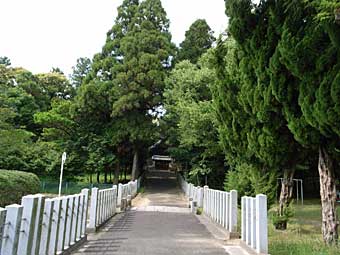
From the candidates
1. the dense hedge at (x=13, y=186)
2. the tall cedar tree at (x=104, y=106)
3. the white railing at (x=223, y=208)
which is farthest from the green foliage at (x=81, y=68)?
the white railing at (x=223, y=208)

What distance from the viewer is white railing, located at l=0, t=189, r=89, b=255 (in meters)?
3.48

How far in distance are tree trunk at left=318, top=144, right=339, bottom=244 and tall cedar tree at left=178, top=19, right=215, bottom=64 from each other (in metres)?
20.7

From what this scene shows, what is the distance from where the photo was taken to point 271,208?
10.5m

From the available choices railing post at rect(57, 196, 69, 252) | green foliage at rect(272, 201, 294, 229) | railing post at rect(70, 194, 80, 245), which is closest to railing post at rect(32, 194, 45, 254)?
railing post at rect(57, 196, 69, 252)

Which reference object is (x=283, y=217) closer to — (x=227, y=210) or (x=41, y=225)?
(x=227, y=210)

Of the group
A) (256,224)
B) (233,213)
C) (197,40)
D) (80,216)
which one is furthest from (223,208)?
(197,40)

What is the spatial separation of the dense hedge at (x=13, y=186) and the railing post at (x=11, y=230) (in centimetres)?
975

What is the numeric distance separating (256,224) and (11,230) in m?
3.52

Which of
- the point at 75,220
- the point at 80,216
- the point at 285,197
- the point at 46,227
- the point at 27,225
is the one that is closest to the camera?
the point at 27,225

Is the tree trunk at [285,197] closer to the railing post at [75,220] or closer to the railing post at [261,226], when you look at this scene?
the railing post at [261,226]

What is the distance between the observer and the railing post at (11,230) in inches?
135

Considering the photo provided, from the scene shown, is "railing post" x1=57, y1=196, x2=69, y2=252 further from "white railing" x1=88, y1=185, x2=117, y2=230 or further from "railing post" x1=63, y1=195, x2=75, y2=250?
"white railing" x1=88, y1=185, x2=117, y2=230

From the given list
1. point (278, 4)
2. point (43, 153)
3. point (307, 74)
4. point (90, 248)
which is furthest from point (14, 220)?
point (43, 153)

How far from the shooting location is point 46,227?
4523 mm
